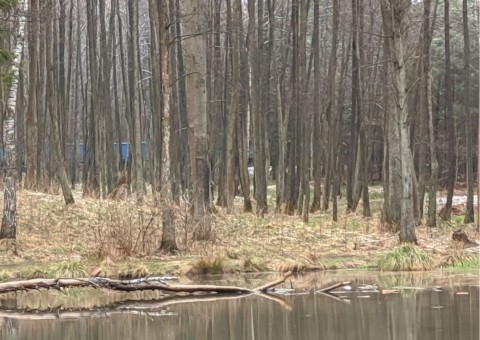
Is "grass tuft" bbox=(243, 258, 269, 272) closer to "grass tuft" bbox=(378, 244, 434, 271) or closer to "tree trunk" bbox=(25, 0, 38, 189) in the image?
"grass tuft" bbox=(378, 244, 434, 271)

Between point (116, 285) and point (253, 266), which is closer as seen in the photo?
point (116, 285)

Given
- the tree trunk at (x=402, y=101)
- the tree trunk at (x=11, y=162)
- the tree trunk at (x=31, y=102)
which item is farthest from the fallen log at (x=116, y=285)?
the tree trunk at (x=31, y=102)

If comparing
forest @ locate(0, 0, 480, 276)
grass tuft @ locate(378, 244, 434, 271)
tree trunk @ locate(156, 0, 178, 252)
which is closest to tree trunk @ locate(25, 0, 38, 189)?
forest @ locate(0, 0, 480, 276)

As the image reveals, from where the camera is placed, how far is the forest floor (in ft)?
44.1

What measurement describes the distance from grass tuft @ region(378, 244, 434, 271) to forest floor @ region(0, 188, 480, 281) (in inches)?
9.9

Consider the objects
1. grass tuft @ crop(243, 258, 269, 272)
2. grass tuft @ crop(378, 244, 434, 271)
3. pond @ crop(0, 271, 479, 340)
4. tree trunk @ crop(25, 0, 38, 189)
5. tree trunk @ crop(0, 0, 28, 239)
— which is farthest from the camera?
tree trunk @ crop(25, 0, 38, 189)

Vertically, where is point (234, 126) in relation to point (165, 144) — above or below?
above

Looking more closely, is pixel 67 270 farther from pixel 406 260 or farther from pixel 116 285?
pixel 406 260

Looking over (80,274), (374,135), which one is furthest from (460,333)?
(374,135)

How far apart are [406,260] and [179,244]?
4.72 m

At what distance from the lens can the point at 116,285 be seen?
10758 mm

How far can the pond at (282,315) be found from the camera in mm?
7793

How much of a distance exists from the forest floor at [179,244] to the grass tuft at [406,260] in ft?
0.82

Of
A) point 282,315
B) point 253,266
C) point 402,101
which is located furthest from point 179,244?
point 282,315
